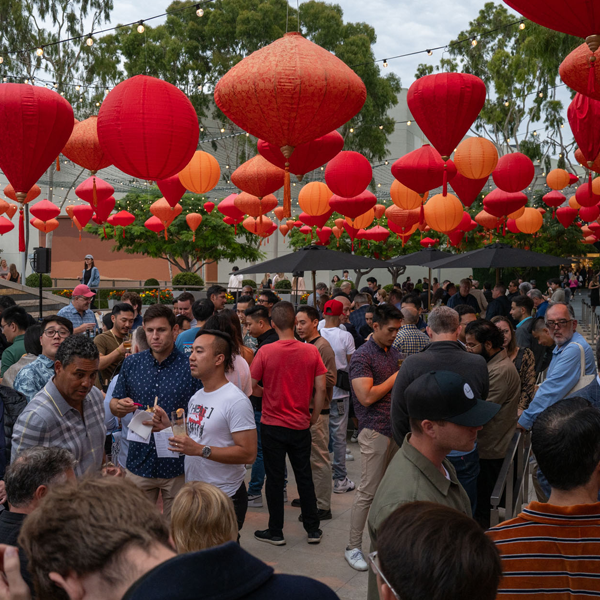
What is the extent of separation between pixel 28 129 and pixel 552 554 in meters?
5.28

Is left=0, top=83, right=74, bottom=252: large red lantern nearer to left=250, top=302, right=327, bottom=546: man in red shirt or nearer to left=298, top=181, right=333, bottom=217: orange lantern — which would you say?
left=250, top=302, right=327, bottom=546: man in red shirt

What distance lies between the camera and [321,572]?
4.48 m

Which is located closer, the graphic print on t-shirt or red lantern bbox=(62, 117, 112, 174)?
the graphic print on t-shirt

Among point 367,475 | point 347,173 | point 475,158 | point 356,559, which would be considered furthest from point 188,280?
point 356,559

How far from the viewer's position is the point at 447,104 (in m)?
6.30

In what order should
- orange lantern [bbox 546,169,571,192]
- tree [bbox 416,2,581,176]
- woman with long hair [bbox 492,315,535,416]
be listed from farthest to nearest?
tree [bbox 416,2,581,176], orange lantern [bbox 546,169,571,192], woman with long hair [bbox 492,315,535,416]

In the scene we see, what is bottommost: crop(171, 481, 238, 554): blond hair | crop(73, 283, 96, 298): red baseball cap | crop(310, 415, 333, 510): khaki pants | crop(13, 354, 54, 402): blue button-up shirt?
crop(310, 415, 333, 510): khaki pants

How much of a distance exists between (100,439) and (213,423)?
2.17 feet

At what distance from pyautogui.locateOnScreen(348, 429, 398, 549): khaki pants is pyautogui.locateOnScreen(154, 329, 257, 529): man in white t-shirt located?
1175mm

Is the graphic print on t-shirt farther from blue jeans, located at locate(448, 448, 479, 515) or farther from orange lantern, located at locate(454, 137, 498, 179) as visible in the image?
orange lantern, located at locate(454, 137, 498, 179)

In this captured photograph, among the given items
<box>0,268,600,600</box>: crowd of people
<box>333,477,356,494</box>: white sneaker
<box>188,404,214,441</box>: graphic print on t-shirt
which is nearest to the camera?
<box>0,268,600,600</box>: crowd of people

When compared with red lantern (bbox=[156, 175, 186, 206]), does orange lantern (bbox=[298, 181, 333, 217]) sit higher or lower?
higher

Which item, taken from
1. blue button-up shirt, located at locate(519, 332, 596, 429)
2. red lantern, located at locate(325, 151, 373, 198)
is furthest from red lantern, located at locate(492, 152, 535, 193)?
blue button-up shirt, located at locate(519, 332, 596, 429)

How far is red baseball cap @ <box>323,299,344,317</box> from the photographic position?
646 centimetres
